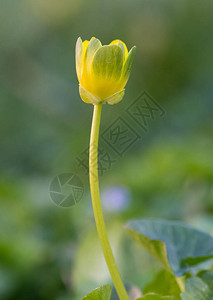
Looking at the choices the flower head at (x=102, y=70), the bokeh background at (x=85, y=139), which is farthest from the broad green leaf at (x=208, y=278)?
the bokeh background at (x=85, y=139)

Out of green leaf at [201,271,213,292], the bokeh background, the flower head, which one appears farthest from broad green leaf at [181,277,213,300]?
the bokeh background

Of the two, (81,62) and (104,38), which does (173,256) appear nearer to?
(81,62)

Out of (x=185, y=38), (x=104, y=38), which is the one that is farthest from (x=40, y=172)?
(x=185, y=38)

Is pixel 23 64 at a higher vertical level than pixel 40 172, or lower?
higher

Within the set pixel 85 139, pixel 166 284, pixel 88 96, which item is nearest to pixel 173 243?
pixel 166 284

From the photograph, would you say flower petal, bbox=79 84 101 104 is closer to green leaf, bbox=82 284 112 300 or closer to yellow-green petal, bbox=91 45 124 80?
yellow-green petal, bbox=91 45 124 80

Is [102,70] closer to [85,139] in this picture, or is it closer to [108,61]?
[108,61]
